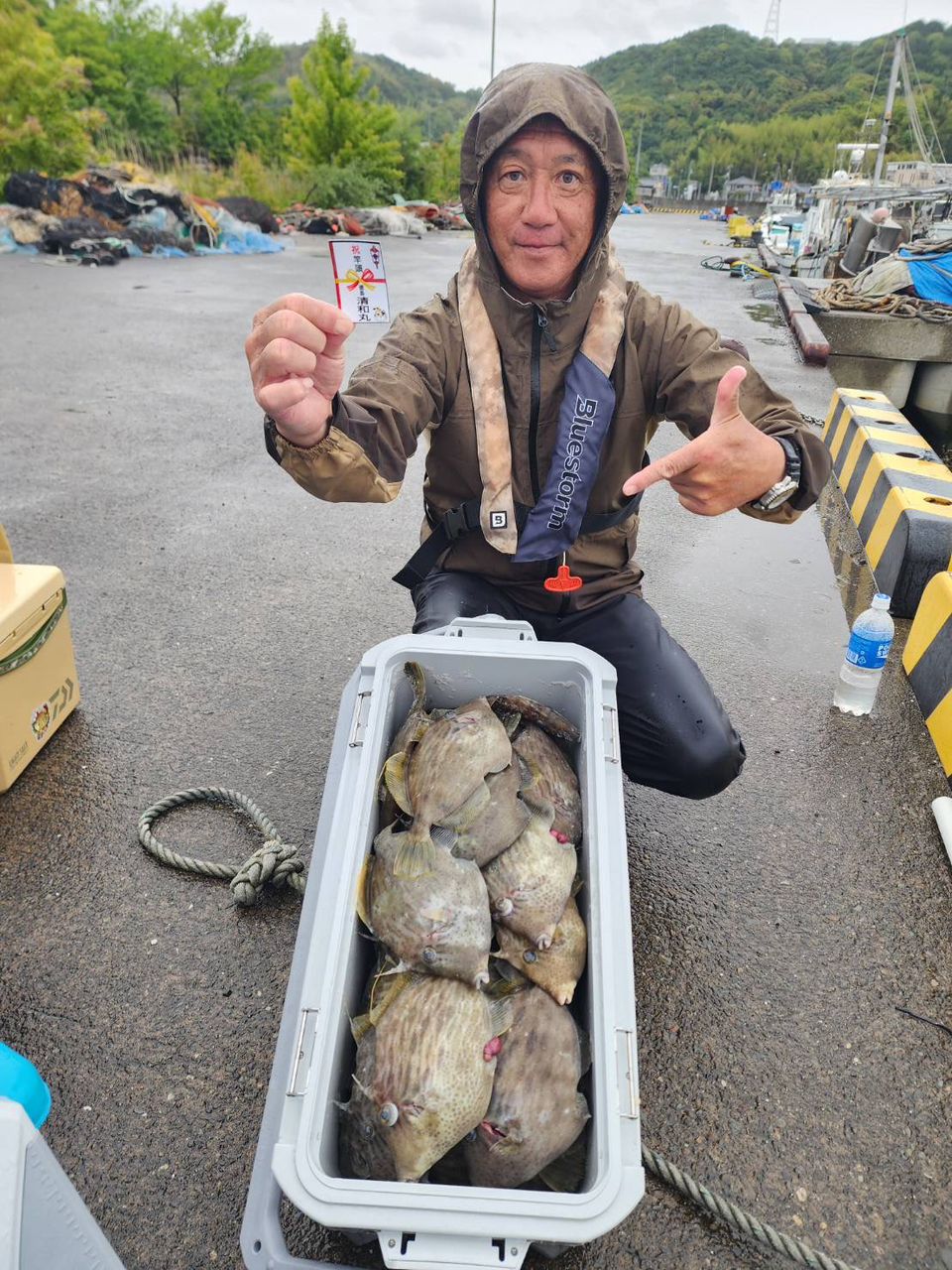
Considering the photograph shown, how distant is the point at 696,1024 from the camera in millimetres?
2283

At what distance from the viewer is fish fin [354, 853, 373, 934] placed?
5.68ft

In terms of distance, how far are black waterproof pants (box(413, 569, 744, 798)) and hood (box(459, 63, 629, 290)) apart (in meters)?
1.06

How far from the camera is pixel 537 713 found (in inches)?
87.4

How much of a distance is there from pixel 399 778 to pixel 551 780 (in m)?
0.40

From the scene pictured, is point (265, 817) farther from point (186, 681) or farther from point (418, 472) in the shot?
point (418, 472)

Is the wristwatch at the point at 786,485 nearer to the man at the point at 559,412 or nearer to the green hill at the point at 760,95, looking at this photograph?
the man at the point at 559,412

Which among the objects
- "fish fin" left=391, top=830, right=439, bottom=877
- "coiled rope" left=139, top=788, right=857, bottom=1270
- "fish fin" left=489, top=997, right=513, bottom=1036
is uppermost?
"fish fin" left=391, top=830, right=439, bottom=877

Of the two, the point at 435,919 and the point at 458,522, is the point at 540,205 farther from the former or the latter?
the point at 435,919

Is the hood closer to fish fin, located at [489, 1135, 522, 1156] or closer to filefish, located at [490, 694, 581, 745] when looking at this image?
filefish, located at [490, 694, 581, 745]

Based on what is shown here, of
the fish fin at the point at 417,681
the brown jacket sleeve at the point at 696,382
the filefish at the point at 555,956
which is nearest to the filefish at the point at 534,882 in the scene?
the filefish at the point at 555,956

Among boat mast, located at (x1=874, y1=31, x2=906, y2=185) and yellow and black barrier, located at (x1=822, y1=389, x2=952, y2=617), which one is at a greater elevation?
boat mast, located at (x1=874, y1=31, x2=906, y2=185)

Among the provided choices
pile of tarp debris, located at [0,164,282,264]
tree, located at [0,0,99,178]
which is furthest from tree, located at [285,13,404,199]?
pile of tarp debris, located at [0,164,282,264]

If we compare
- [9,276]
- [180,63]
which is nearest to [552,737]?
[9,276]

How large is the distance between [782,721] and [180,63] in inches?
2484
